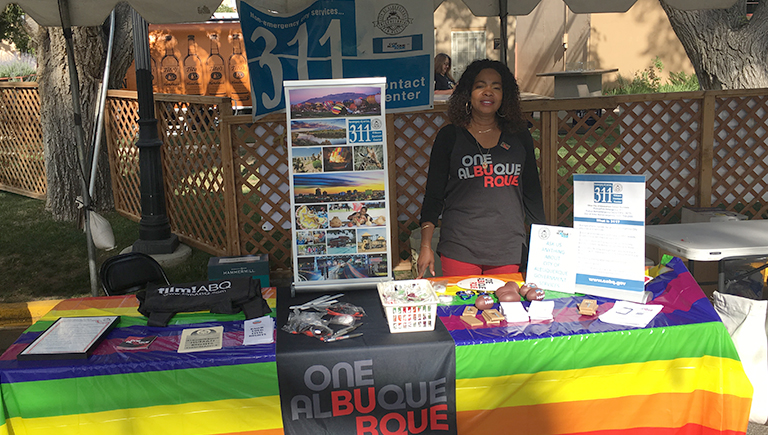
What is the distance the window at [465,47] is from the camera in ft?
51.4

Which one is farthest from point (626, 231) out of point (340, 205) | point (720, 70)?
point (720, 70)

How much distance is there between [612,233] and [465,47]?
1406cm

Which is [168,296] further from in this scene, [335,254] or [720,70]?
[720,70]

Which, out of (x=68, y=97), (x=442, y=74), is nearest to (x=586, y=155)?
(x=442, y=74)

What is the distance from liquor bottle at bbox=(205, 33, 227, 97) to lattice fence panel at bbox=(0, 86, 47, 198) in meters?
3.78

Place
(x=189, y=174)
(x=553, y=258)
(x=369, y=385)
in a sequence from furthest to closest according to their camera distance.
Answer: (x=189, y=174) → (x=553, y=258) → (x=369, y=385)

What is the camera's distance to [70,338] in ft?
7.34

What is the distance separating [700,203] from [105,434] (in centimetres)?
500

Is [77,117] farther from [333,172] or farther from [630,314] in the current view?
[630,314]

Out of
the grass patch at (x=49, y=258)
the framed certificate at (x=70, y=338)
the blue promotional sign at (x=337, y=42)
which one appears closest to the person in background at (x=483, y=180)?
the framed certificate at (x=70, y=338)

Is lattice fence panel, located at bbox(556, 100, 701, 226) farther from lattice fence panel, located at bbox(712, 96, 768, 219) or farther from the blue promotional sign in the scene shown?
the blue promotional sign

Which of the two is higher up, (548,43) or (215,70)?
(548,43)

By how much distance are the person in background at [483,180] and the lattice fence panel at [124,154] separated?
494cm

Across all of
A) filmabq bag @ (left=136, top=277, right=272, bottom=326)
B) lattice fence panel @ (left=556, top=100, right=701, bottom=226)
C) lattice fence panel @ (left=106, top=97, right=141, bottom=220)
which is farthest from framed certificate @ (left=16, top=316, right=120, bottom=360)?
lattice fence panel @ (left=106, top=97, right=141, bottom=220)
